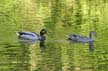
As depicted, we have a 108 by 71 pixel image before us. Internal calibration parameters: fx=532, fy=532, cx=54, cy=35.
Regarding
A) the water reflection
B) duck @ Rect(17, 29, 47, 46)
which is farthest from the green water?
duck @ Rect(17, 29, 47, 46)

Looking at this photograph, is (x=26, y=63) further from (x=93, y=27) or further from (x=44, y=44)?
(x=93, y=27)

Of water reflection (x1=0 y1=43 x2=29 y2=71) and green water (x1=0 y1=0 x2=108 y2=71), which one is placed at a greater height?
water reflection (x1=0 y1=43 x2=29 y2=71)

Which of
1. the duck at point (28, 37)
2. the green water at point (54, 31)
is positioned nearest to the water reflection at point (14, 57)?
the green water at point (54, 31)

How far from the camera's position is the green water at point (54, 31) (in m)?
17.7

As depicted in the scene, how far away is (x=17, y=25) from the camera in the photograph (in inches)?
1070

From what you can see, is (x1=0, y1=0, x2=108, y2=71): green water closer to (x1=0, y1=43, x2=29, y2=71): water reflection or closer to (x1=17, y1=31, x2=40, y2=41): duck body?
(x1=0, y1=43, x2=29, y2=71): water reflection

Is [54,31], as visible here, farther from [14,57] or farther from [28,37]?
[14,57]

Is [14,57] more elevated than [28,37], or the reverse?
[14,57]

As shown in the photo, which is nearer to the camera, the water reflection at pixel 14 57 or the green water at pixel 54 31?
the water reflection at pixel 14 57

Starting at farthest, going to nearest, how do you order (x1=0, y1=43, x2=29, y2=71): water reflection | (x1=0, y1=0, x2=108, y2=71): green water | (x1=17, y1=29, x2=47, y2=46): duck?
1. (x1=17, y1=29, x2=47, y2=46): duck
2. (x1=0, y1=0, x2=108, y2=71): green water
3. (x1=0, y1=43, x2=29, y2=71): water reflection

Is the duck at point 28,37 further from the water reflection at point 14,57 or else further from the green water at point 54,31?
the water reflection at point 14,57

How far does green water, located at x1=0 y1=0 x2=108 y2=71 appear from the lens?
17.7 meters

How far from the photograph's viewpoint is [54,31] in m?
25.9

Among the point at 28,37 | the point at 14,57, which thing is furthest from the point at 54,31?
the point at 14,57
